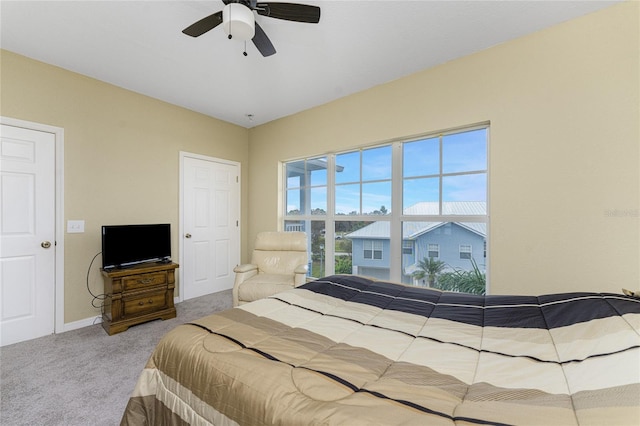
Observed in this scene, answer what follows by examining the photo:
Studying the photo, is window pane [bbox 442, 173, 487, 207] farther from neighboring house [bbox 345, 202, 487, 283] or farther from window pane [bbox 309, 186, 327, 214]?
window pane [bbox 309, 186, 327, 214]

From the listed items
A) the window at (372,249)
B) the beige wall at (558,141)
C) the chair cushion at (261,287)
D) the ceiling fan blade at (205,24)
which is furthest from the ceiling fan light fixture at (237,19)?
the window at (372,249)

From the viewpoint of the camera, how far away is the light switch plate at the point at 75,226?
2.79 metres

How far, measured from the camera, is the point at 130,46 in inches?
94.7

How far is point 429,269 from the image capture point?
2898mm

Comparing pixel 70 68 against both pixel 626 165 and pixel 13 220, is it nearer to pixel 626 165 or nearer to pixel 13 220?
pixel 13 220

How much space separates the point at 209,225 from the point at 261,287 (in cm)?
176

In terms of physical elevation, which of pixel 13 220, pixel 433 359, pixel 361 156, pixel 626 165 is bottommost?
A: pixel 433 359

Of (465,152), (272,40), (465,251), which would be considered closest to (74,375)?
(272,40)

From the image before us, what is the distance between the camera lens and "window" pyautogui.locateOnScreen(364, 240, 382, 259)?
326cm

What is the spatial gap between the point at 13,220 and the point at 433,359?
3725 millimetres

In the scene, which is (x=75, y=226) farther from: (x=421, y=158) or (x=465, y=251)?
(x=465, y=251)

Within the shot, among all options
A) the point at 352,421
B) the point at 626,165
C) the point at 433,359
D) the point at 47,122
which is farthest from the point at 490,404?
Result: the point at 47,122

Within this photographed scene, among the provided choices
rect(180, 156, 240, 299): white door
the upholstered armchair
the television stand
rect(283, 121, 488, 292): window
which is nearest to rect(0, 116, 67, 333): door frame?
the television stand

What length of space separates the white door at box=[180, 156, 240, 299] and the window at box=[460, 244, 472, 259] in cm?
335
